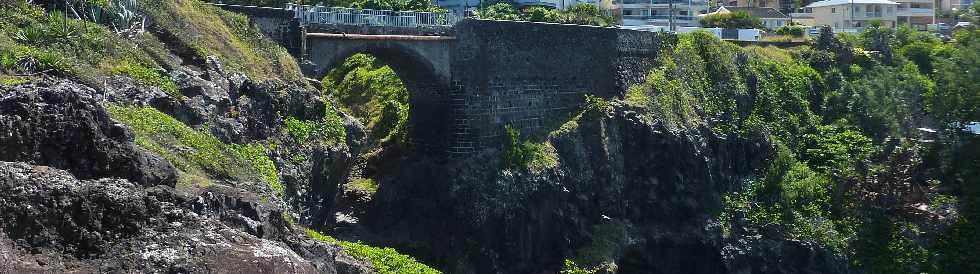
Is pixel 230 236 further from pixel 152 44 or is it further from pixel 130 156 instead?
pixel 152 44

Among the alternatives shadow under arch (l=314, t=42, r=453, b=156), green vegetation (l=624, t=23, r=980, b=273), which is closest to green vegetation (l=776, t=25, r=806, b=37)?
green vegetation (l=624, t=23, r=980, b=273)

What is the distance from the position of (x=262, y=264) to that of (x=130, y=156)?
2.50m

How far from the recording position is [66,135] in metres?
15.0

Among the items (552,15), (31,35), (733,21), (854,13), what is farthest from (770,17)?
(31,35)

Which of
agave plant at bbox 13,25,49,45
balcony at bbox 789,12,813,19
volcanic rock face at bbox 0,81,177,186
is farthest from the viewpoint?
balcony at bbox 789,12,813,19

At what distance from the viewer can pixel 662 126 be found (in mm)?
45094

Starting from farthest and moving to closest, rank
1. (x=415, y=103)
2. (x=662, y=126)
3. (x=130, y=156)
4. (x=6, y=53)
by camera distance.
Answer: (x=662, y=126)
(x=415, y=103)
(x=6, y=53)
(x=130, y=156)

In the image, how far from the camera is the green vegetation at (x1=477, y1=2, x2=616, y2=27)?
5272 cm

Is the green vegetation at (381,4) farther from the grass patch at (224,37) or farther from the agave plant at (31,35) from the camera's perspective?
the agave plant at (31,35)

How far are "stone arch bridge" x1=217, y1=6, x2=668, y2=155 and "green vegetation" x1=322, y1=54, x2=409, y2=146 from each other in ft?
8.79

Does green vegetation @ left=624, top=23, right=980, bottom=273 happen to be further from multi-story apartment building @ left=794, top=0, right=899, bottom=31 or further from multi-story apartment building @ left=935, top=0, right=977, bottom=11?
multi-story apartment building @ left=935, top=0, right=977, bottom=11

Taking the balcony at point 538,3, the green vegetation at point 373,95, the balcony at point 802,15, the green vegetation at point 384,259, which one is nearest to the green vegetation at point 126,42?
the green vegetation at point 384,259

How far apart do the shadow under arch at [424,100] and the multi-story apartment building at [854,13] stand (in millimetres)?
43037

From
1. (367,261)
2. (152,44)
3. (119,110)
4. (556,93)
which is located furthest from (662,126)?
(119,110)
